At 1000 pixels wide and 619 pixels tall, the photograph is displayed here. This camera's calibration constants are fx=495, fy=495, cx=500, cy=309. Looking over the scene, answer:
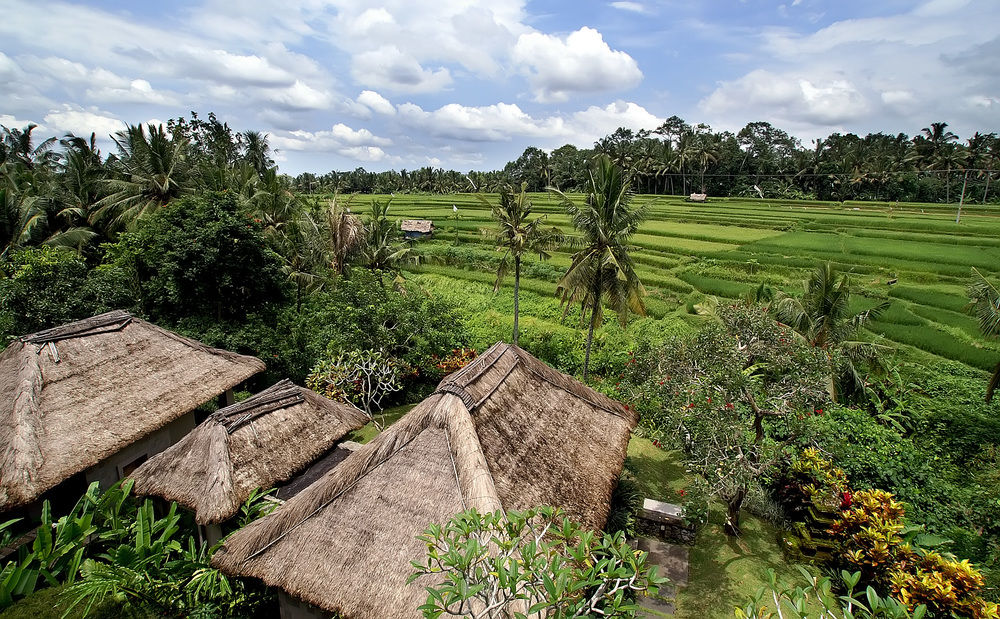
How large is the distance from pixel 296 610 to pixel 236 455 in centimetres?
240

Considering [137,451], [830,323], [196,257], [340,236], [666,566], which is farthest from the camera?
[340,236]

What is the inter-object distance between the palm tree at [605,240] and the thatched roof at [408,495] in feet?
25.2

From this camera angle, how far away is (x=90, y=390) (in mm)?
8984

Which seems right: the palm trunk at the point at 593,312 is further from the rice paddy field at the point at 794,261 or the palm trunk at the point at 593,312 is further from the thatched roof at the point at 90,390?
the thatched roof at the point at 90,390

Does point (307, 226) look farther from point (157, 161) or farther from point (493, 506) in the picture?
point (493, 506)

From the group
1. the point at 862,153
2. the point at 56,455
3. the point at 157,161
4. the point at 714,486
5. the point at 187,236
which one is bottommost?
the point at 714,486

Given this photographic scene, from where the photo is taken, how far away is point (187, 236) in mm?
12602

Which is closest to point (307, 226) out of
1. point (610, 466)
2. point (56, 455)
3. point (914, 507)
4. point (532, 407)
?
point (56, 455)

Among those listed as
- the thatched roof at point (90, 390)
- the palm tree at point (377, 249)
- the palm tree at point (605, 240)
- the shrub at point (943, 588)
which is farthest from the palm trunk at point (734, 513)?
the palm tree at point (377, 249)

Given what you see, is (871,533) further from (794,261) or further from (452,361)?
(794,261)

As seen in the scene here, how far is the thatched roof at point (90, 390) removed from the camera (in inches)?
304

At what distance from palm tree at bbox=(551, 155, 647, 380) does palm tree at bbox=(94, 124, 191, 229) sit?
14126mm

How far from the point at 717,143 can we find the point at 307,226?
45.8 meters

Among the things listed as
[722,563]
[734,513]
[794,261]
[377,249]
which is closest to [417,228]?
[377,249]
